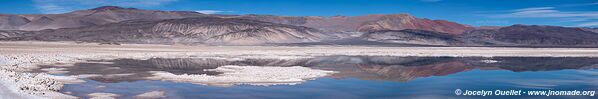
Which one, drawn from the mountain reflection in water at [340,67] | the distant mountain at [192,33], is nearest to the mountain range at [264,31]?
the distant mountain at [192,33]

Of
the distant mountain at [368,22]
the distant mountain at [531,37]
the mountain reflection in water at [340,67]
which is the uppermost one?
the distant mountain at [368,22]

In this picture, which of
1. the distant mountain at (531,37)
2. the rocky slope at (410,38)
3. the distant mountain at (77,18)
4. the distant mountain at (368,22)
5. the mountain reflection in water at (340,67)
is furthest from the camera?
the distant mountain at (368,22)

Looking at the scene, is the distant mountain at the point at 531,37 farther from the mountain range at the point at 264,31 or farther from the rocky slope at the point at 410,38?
the rocky slope at the point at 410,38

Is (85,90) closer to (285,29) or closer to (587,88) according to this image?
(587,88)

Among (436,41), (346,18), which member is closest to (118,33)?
(436,41)

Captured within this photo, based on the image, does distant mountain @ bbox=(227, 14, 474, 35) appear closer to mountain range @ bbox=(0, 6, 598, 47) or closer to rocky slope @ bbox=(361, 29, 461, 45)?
mountain range @ bbox=(0, 6, 598, 47)

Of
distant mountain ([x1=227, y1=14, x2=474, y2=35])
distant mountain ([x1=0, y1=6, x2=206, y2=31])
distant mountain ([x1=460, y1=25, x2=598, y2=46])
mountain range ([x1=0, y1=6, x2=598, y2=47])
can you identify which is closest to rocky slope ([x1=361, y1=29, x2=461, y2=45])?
mountain range ([x1=0, y1=6, x2=598, y2=47])

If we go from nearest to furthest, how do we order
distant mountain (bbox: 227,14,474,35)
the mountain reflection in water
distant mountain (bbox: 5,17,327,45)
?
the mountain reflection in water < distant mountain (bbox: 5,17,327,45) < distant mountain (bbox: 227,14,474,35)

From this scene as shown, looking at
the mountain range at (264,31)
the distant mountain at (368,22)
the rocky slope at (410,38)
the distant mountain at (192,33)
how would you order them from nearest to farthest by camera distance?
the distant mountain at (192,33), the mountain range at (264,31), the rocky slope at (410,38), the distant mountain at (368,22)

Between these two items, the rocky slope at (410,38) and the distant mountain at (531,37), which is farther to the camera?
the distant mountain at (531,37)
